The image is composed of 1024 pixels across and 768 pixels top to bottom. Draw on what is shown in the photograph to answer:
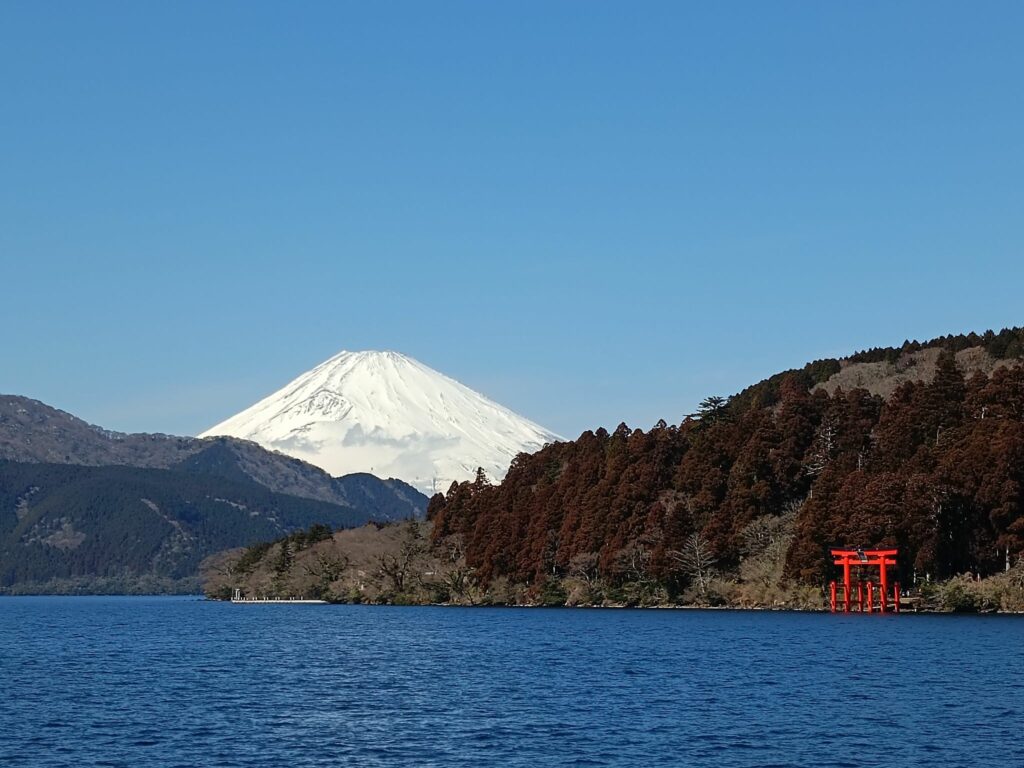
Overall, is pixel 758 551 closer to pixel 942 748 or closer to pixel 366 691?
pixel 366 691

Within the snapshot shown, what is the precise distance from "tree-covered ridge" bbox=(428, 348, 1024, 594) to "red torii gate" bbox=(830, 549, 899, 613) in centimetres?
122

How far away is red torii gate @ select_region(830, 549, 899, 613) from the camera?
87438 millimetres

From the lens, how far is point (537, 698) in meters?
45.7

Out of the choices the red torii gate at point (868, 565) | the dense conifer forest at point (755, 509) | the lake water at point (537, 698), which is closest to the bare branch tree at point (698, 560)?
the dense conifer forest at point (755, 509)

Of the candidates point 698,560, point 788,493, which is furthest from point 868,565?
point 788,493

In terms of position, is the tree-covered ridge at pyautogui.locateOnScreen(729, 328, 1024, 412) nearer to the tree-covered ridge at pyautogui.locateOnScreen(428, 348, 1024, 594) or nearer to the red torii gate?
the tree-covered ridge at pyautogui.locateOnScreen(428, 348, 1024, 594)

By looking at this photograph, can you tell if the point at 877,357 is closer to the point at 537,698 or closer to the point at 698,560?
the point at 698,560

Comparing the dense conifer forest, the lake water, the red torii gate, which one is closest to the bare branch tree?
the dense conifer forest

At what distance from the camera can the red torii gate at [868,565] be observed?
87438 mm

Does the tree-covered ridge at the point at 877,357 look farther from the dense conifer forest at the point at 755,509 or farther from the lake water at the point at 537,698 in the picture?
the lake water at the point at 537,698

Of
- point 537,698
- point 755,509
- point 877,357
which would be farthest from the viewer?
point 877,357

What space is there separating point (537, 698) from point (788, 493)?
65271 mm

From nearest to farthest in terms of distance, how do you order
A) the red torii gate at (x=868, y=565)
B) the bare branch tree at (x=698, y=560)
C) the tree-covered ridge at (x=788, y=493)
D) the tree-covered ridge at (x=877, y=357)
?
the red torii gate at (x=868, y=565) → the tree-covered ridge at (x=788, y=493) → the bare branch tree at (x=698, y=560) → the tree-covered ridge at (x=877, y=357)

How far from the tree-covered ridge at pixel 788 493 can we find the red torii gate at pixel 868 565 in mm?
1223
